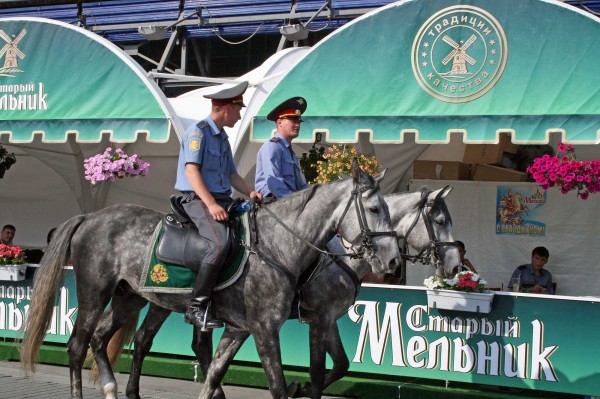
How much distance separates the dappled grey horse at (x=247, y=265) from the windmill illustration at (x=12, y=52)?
14.8 feet

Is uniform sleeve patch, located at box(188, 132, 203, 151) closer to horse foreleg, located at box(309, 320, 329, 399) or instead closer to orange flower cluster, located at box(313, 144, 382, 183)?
horse foreleg, located at box(309, 320, 329, 399)

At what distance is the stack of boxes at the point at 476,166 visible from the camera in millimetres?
11938

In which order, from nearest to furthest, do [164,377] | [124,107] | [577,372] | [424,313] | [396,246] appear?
[396,246] < [577,372] < [424,313] < [164,377] < [124,107]

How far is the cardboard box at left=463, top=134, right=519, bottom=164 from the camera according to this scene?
39.4ft

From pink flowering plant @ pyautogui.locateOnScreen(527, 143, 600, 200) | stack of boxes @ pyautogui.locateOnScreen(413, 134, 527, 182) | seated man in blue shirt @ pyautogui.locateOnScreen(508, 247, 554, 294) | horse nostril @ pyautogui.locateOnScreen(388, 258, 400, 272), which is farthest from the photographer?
stack of boxes @ pyautogui.locateOnScreen(413, 134, 527, 182)

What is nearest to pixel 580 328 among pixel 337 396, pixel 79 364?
pixel 337 396

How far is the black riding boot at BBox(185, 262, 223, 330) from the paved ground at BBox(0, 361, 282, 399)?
7.60 feet

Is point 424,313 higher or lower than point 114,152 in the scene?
lower

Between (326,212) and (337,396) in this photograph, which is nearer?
(326,212)

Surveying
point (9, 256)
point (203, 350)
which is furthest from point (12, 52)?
point (203, 350)

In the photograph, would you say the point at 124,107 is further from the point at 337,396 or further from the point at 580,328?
the point at 580,328

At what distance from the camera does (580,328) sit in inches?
322

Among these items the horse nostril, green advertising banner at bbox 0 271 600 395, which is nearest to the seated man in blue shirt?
green advertising banner at bbox 0 271 600 395

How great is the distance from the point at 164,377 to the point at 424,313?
9.95ft
